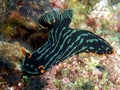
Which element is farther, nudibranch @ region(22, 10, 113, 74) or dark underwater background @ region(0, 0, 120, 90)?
dark underwater background @ region(0, 0, 120, 90)

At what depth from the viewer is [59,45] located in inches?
175

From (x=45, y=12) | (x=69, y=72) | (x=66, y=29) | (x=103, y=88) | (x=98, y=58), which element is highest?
(x=45, y=12)

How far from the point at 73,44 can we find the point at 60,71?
56cm

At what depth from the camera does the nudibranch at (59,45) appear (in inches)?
154

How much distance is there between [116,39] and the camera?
5777mm

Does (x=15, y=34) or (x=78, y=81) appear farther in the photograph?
(x=15, y=34)

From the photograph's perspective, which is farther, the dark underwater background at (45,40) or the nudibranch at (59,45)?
the dark underwater background at (45,40)

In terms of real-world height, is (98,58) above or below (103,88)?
above

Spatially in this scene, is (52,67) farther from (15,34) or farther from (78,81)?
(15,34)

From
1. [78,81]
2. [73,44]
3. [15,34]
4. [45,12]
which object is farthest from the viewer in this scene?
[45,12]

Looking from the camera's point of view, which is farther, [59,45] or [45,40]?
[45,40]

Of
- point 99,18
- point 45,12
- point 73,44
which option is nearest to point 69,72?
point 73,44

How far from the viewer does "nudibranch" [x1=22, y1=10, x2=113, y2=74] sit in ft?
12.8

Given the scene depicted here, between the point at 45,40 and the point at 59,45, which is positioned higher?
the point at 45,40
